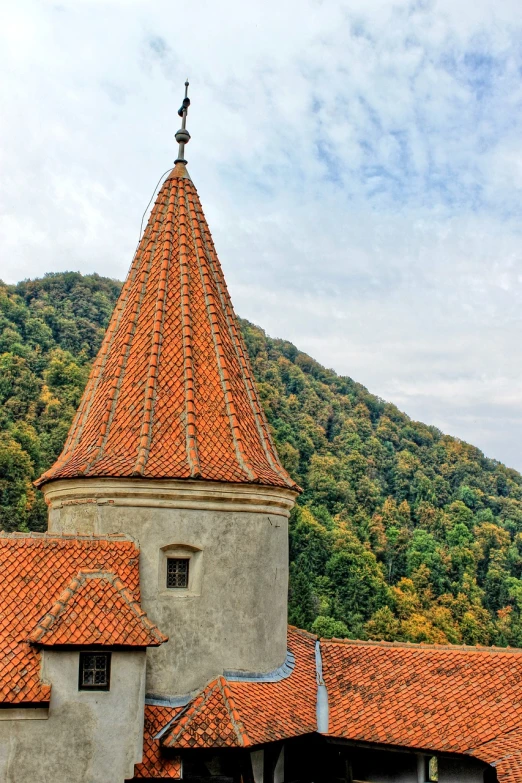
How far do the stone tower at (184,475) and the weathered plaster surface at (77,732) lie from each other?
1.31m

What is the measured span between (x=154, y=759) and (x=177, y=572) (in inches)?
120

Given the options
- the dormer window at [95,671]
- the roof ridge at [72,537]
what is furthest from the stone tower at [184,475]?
the dormer window at [95,671]

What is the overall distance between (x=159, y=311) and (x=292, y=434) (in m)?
58.5

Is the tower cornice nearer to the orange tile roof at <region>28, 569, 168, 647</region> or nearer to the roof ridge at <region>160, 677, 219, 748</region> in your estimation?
the orange tile roof at <region>28, 569, 168, 647</region>

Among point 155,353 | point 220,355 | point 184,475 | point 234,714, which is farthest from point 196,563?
point 220,355

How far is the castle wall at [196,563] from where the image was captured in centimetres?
1479

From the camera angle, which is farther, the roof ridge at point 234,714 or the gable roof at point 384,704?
the gable roof at point 384,704

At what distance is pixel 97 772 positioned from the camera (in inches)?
508

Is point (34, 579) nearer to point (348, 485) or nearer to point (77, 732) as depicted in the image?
point (77, 732)

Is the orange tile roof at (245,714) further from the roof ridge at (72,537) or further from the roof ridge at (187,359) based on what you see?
the roof ridge at (187,359)

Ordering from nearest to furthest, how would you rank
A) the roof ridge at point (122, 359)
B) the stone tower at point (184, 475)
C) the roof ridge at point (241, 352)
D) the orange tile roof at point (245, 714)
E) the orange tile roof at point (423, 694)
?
the orange tile roof at point (245, 714), the orange tile roof at point (423, 694), the stone tower at point (184, 475), the roof ridge at point (122, 359), the roof ridge at point (241, 352)

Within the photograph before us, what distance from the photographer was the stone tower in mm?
14961

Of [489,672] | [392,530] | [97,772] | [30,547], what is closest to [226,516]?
[30,547]

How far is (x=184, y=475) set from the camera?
15.0 m
